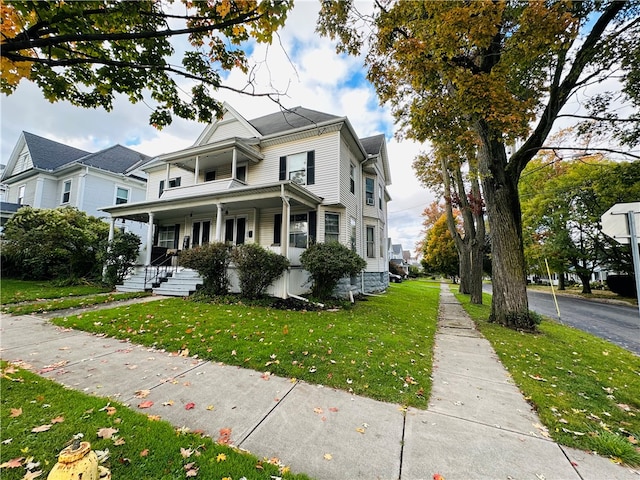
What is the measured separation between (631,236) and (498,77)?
4.56 meters

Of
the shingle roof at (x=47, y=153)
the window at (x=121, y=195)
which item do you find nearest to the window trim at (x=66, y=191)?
the shingle roof at (x=47, y=153)

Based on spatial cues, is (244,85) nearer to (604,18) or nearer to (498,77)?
(498,77)

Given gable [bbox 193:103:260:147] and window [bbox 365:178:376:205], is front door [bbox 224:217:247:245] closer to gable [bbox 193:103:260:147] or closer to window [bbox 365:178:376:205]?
gable [bbox 193:103:260:147]

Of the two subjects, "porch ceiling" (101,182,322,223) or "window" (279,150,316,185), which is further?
"window" (279,150,316,185)

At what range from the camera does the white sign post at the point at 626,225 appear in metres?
3.52

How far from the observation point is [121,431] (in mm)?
2363

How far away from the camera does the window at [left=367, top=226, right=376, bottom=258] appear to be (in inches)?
577

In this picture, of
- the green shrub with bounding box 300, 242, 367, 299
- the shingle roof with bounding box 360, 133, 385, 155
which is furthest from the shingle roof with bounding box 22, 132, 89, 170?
the shingle roof with bounding box 360, 133, 385, 155

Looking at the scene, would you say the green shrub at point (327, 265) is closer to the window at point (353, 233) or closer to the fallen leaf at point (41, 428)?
the window at point (353, 233)

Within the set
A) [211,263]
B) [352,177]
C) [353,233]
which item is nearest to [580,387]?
[211,263]

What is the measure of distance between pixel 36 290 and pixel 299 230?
33.2 feet

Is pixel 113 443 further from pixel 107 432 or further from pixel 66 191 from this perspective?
pixel 66 191

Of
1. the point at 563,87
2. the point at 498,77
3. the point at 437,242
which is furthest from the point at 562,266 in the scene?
the point at 498,77

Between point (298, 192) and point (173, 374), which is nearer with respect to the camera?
point (173, 374)
